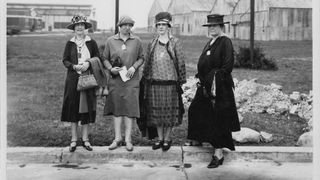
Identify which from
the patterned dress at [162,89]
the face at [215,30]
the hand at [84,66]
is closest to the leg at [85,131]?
the hand at [84,66]

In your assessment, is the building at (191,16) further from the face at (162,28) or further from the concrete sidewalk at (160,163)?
the concrete sidewalk at (160,163)

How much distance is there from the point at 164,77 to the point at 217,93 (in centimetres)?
67

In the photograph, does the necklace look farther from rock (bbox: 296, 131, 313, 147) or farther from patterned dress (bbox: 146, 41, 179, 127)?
rock (bbox: 296, 131, 313, 147)

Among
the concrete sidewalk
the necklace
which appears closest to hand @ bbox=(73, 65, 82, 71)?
the necklace

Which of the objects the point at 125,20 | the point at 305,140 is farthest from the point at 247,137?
the point at 125,20

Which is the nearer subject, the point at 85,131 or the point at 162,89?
the point at 162,89

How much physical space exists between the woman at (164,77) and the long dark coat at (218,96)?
0.96 ft

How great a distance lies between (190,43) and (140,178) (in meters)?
19.4

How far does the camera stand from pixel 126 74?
5.24 metres

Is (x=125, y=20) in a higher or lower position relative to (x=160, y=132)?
higher

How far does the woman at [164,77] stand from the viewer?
526 cm

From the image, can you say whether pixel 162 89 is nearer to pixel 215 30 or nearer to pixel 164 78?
pixel 164 78

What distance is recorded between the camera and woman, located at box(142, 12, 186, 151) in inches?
207

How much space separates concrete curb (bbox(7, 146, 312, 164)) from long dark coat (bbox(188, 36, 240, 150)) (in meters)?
0.25
